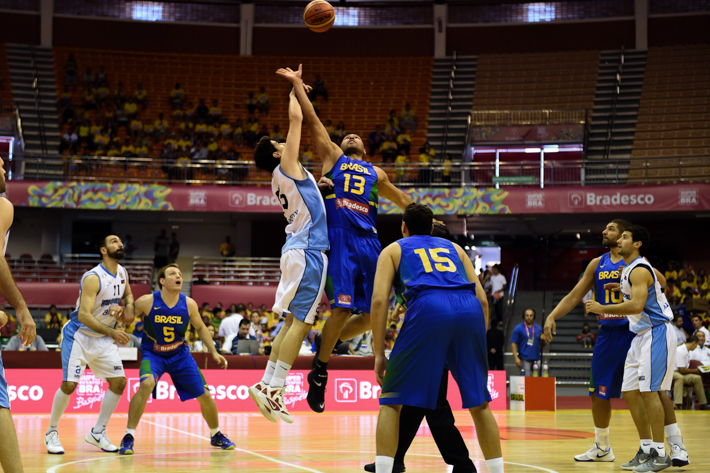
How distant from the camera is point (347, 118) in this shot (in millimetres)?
27016

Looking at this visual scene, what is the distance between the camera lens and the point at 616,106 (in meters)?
26.0

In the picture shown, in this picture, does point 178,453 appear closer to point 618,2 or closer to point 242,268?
point 242,268

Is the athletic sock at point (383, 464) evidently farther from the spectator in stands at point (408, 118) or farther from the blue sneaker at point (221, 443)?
the spectator in stands at point (408, 118)

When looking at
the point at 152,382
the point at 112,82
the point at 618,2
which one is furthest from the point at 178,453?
the point at 618,2

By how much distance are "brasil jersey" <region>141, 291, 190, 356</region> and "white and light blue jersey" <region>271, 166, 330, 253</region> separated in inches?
124

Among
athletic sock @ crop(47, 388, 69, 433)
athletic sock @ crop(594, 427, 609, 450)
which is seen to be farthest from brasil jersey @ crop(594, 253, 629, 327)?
athletic sock @ crop(47, 388, 69, 433)

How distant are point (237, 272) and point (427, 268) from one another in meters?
19.0

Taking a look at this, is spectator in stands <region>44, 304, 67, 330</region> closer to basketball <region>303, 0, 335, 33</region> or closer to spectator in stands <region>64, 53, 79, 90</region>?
spectator in stands <region>64, 53, 79, 90</region>

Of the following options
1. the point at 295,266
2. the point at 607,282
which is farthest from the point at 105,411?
the point at 607,282

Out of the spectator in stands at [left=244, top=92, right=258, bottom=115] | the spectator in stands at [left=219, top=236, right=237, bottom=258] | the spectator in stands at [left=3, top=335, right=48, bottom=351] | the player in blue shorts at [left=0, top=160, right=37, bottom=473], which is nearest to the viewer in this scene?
the player in blue shorts at [left=0, top=160, right=37, bottom=473]

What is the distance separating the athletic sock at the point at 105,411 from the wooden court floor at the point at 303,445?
252 millimetres

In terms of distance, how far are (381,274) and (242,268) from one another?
18642 millimetres

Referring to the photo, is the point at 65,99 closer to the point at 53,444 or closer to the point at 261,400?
the point at 53,444

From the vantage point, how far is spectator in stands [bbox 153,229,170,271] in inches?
931
